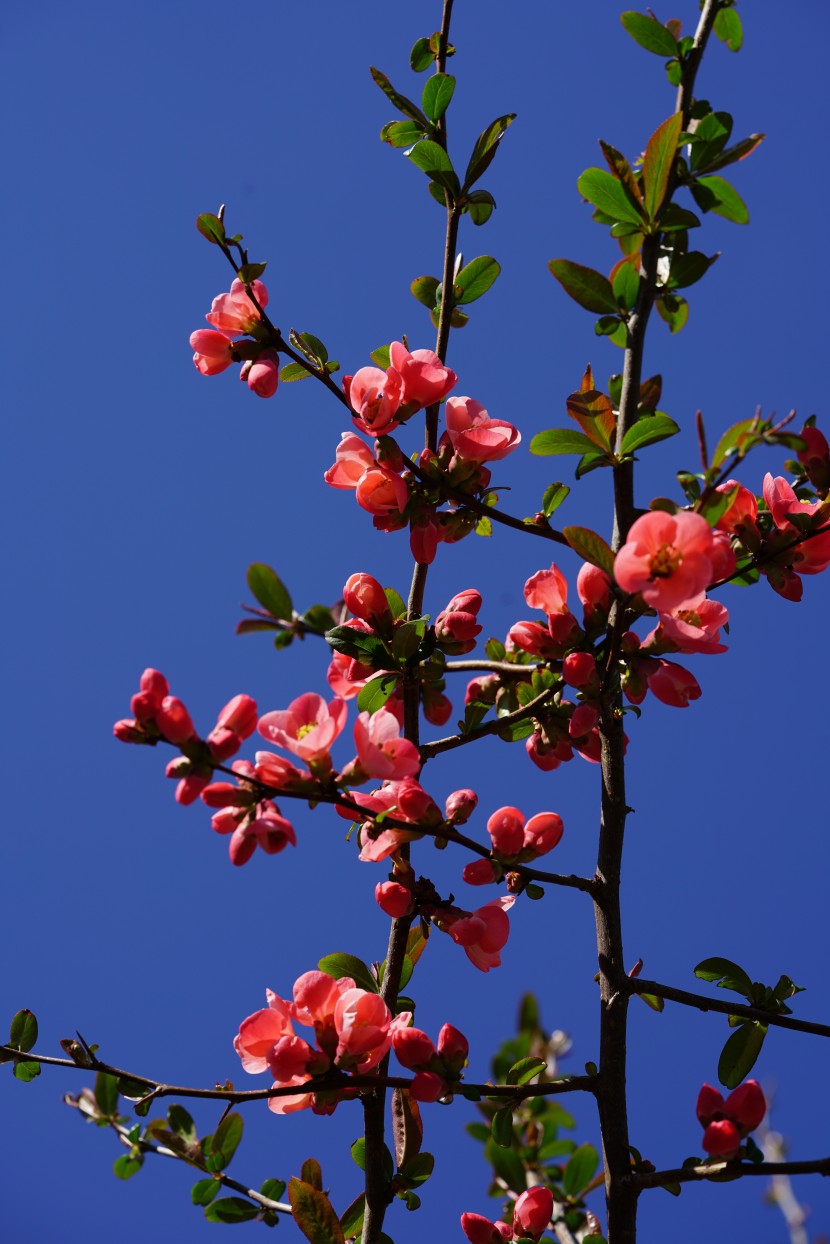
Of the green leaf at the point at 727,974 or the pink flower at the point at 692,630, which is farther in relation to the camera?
the green leaf at the point at 727,974

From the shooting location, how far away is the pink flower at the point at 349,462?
4.49ft

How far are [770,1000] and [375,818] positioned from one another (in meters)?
0.66

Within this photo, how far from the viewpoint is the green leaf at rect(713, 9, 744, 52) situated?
4.78ft

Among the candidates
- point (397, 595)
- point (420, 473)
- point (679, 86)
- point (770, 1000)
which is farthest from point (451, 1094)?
point (679, 86)

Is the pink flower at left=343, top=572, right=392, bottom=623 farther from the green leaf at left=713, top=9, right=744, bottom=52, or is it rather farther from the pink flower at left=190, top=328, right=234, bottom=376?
the green leaf at left=713, top=9, right=744, bottom=52

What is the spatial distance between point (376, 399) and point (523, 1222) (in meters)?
1.15

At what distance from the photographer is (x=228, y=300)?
57.0 inches

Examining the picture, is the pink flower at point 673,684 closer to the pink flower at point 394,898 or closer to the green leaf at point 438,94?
the pink flower at point 394,898

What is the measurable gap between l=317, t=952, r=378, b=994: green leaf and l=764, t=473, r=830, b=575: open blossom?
84cm

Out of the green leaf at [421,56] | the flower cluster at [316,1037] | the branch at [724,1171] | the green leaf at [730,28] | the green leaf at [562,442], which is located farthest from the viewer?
the green leaf at [421,56]

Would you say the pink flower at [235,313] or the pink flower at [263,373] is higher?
the pink flower at [235,313]

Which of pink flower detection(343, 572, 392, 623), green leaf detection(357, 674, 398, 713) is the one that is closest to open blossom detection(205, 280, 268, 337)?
pink flower detection(343, 572, 392, 623)

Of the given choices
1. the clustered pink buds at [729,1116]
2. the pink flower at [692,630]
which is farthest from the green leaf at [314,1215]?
the pink flower at [692,630]

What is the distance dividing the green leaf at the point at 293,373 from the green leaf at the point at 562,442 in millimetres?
443
